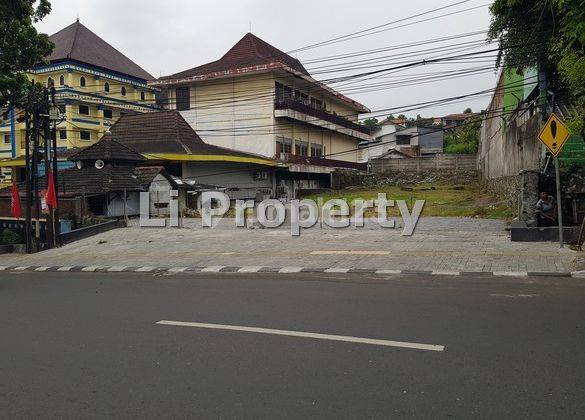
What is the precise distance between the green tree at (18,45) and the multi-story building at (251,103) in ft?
63.5

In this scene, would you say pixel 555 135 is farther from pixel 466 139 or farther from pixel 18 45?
pixel 466 139

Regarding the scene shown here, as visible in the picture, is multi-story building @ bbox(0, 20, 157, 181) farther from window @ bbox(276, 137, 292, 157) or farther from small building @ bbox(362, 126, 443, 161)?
small building @ bbox(362, 126, 443, 161)

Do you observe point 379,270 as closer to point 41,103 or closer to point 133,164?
point 41,103

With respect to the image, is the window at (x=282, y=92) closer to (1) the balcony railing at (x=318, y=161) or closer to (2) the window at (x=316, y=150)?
(1) the balcony railing at (x=318, y=161)

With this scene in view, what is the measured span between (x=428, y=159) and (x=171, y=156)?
23502mm

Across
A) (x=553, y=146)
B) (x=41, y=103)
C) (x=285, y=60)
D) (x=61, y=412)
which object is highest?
(x=285, y=60)

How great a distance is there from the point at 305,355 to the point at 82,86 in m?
45.5

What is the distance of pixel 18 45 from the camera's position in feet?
62.6

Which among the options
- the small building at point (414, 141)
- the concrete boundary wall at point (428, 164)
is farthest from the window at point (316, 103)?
the small building at point (414, 141)

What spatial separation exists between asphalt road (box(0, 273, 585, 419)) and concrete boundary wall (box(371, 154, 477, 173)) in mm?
37252

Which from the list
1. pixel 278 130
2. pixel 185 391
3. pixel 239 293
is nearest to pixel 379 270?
pixel 239 293

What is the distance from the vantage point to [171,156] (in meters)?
31.5

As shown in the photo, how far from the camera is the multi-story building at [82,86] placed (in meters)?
44.7

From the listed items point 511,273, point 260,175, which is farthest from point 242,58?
point 511,273
